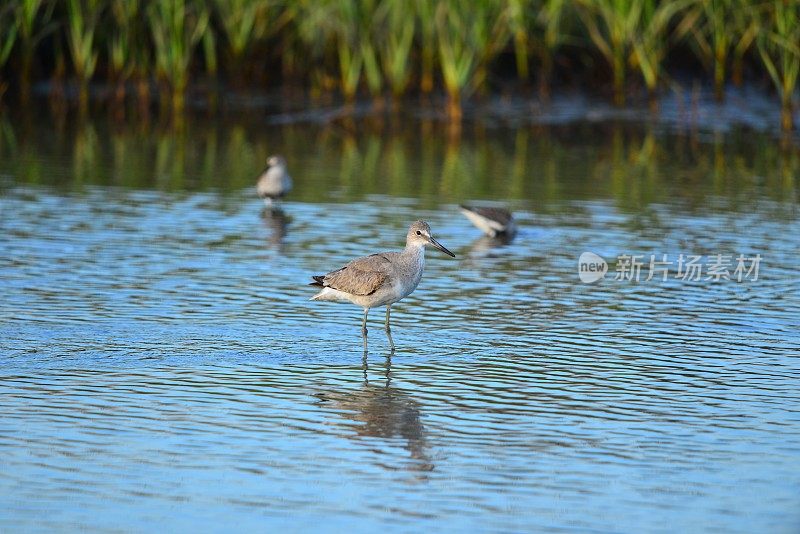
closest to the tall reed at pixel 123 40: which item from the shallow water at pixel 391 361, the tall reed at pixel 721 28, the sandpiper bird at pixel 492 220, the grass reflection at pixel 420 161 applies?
the grass reflection at pixel 420 161

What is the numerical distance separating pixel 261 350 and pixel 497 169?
33.0 ft

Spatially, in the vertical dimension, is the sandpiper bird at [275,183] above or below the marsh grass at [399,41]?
below

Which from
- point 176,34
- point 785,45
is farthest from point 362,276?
point 176,34

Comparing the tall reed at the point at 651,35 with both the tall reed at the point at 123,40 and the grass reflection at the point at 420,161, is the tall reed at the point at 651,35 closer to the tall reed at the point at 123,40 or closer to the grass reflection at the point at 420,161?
the grass reflection at the point at 420,161

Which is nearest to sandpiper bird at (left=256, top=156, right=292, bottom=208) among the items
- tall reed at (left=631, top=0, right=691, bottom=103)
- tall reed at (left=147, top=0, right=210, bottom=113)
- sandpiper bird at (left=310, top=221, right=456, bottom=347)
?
sandpiper bird at (left=310, top=221, right=456, bottom=347)

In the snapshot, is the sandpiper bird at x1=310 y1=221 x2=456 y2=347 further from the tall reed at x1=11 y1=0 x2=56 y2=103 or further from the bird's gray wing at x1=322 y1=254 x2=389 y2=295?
the tall reed at x1=11 y1=0 x2=56 y2=103

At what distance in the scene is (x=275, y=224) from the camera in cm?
1573

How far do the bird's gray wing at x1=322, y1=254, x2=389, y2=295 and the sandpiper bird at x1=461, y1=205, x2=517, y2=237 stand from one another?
4.55 metres

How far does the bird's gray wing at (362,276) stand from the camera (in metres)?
10.3

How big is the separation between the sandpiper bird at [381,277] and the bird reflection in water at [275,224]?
3878 mm

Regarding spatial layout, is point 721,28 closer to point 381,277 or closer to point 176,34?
point 176,34

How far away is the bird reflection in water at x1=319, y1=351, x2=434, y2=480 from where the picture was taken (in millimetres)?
7994

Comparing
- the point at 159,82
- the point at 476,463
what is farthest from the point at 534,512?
the point at 159,82

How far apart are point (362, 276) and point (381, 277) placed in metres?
0.15
